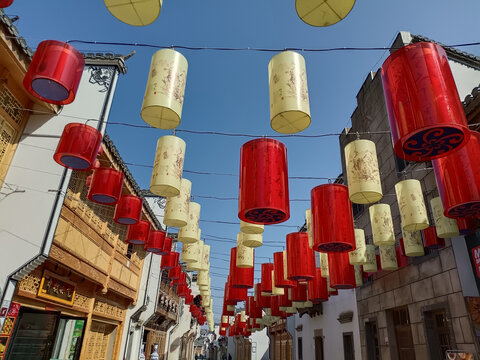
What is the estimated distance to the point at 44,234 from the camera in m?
6.66

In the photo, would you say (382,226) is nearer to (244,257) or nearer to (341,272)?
(341,272)

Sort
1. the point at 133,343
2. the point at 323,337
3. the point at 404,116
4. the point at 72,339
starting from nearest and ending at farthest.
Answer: the point at 404,116 < the point at 72,339 < the point at 133,343 < the point at 323,337

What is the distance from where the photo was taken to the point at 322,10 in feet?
11.1

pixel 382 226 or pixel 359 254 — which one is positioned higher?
pixel 382 226

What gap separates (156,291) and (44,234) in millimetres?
11170

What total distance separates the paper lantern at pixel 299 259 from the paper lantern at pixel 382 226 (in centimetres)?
163

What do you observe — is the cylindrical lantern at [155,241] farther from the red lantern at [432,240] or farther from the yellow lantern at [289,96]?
the red lantern at [432,240]

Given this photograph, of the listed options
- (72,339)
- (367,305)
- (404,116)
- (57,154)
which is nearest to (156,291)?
(72,339)

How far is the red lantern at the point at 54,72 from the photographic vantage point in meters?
4.34

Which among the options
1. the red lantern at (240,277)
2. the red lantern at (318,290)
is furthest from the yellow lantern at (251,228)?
the red lantern at (318,290)

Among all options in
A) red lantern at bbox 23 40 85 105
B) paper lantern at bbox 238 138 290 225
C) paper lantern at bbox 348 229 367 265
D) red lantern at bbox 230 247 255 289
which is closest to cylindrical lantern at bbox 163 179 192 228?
paper lantern at bbox 238 138 290 225

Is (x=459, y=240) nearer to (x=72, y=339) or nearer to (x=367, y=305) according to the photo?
(x=367, y=305)

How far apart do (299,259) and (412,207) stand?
2966mm

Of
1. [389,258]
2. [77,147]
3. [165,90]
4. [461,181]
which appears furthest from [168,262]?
[461,181]
